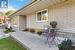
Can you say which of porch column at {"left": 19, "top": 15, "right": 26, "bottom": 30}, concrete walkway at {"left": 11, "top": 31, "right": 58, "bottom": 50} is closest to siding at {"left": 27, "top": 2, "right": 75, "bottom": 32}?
concrete walkway at {"left": 11, "top": 31, "right": 58, "bottom": 50}

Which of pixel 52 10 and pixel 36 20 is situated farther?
pixel 36 20

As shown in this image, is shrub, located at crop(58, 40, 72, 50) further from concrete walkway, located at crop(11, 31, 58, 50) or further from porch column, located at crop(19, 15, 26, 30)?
porch column, located at crop(19, 15, 26, 30)

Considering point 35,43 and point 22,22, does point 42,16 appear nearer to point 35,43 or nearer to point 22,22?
point 35,43

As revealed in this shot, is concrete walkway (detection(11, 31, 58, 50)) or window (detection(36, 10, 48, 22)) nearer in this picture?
concrete walkway (detection(11, 31, 58, 50))

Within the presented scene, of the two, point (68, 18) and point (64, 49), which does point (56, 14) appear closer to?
point (68, 18)

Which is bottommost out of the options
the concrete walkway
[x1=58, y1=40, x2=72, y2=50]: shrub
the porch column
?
the concrete walkway

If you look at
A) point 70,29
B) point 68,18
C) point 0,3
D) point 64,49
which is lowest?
point 64,49

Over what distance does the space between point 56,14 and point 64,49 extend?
19.3 feet

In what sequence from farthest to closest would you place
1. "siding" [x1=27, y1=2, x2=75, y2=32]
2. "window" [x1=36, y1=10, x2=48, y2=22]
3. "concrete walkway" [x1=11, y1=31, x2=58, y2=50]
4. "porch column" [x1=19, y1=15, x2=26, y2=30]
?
"porch column" [x1=19, y1=15, x2=26, y2=30], "window" [x1=36, y1=10, x2=48, y2=22], "siding" [x1=27, y1=2, x2=75, y2=32], "concrete walkway" [x1=11, y1=31, x2=58, y2=50]

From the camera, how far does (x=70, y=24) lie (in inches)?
455

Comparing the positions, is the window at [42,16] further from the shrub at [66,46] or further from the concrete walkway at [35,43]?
the shrub at [66,46]

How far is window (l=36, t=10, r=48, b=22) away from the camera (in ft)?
54.4

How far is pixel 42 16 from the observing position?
1766 centimetres

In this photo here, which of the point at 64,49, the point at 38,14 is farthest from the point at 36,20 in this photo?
the point at 64,49
